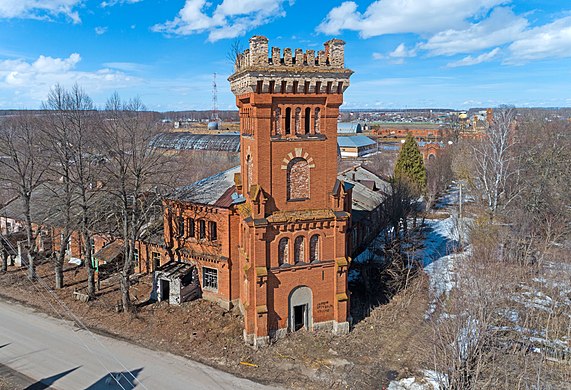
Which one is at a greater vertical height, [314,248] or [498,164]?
[498,164]

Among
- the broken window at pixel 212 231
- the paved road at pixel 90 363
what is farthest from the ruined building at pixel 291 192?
the broken window at pixel 212 231

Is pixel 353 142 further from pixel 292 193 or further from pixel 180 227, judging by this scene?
pixel 292 193

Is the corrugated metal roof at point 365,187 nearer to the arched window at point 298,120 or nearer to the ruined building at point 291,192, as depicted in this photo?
the ruined building at point 291,192

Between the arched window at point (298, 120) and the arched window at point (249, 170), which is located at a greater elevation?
the arched window at point (298, 120)

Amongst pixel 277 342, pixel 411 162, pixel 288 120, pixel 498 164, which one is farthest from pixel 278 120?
pixel 411 162

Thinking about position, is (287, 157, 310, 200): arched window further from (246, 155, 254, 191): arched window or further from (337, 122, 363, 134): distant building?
(337, 122, 363, 134): distant building

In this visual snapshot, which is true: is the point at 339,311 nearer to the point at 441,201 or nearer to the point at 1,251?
the point at 1,251

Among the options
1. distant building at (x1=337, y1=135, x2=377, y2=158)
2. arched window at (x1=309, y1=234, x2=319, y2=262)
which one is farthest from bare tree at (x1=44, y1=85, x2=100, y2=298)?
distant building at (x1=337, y1=135, x2=377, y2=158)
